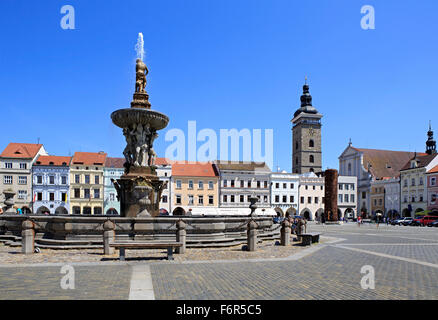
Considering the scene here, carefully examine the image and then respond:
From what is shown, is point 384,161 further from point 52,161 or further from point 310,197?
point 52,161

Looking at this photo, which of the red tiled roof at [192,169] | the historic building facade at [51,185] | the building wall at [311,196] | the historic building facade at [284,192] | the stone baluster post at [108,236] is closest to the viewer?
the stone baluster post at [108,236]

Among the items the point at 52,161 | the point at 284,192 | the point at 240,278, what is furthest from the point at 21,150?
the point at 240,278

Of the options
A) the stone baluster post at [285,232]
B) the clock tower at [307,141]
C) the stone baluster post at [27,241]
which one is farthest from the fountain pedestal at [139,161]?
the clock tower at [307,141]

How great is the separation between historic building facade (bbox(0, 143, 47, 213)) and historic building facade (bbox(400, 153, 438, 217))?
6183cm

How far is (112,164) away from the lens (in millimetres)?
57781

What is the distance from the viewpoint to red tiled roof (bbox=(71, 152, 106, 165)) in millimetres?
56125

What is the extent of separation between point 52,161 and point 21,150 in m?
4.78

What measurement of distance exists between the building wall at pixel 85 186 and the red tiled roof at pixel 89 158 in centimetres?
82

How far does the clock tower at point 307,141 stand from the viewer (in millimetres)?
93000

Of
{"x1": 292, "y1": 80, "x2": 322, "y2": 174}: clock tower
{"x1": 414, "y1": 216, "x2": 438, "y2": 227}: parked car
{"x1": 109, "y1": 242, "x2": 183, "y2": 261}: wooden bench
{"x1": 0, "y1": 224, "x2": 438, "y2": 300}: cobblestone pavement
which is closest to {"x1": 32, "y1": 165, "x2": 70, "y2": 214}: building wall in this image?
{"x1": 0, "y1": 224, "x2": 438, "y2": 300}: cobblestone pavement

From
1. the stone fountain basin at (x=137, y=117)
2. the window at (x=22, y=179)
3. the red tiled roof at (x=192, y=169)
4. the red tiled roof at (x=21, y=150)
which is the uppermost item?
the red tiled roof at (x=21, y=150)

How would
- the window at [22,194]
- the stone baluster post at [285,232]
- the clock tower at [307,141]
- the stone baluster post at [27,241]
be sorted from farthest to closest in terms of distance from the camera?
the clock tower at [307,141]
the window at [22,194]
the stone baluster post at [285,232]
the stone baluster post at [27,241]

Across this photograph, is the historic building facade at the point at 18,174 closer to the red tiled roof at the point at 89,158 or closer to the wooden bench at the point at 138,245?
the red tiled roof at the point at 89,158

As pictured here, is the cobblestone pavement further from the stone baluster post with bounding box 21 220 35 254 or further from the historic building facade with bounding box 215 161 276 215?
the historic building facade with bounding box 215 161 276 215
